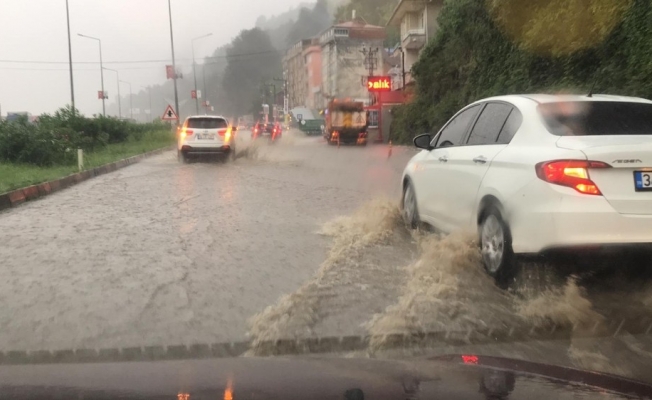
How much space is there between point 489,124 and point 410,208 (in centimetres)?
222

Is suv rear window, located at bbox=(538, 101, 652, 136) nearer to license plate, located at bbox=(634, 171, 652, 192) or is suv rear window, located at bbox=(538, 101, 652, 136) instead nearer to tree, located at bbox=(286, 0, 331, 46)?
license plate, located at bbox=(634, 171, 652, 192)

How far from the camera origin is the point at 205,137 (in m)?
22.4

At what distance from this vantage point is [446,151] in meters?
7.21

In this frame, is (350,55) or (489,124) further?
(350,55)

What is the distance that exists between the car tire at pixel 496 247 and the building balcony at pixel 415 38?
40302 millimetres

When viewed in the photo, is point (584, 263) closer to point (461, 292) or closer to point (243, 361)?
point (461, 292)

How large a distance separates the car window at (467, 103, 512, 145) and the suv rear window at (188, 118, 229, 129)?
1658 centimetres

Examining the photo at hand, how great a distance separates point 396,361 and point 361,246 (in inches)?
174

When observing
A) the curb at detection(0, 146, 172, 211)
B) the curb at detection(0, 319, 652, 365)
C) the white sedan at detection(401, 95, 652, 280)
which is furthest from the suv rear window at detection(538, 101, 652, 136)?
the curb at detection(0, 146, 172, 211)

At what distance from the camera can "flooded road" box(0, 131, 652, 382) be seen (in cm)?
489

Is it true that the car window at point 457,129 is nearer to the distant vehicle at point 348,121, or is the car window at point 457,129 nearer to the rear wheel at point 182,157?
the rear wheel at point 182,157

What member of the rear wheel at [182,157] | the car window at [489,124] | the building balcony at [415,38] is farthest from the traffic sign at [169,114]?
the car window at [489,124]

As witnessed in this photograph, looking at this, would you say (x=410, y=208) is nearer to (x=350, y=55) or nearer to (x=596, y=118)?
(x=596, y=118)

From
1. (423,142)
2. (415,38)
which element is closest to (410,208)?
(423,142)
